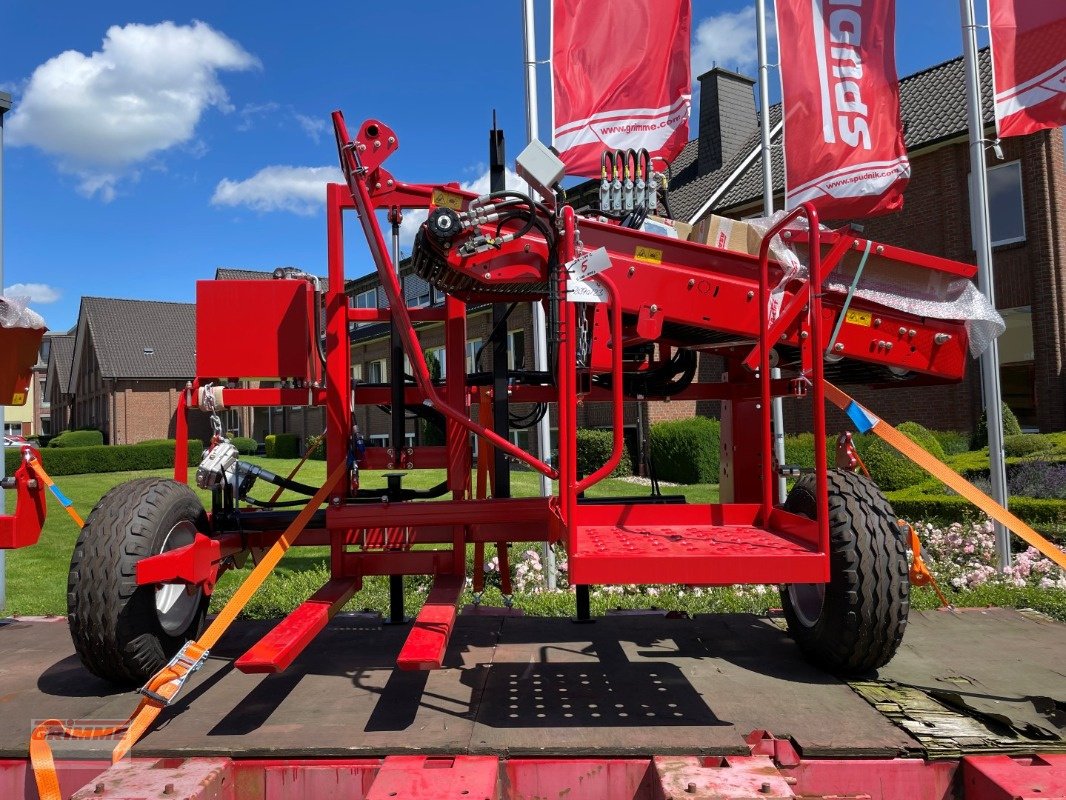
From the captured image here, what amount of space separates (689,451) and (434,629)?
46.6 ft

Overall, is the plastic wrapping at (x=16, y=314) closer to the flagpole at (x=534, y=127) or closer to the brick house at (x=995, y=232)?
the flagpole at (x=534, y=127)

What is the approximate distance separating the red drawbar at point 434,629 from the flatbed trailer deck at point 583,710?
0.25 metres

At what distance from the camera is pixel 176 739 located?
8.88ft

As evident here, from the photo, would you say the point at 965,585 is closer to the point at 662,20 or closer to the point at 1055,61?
the point at 1055,61

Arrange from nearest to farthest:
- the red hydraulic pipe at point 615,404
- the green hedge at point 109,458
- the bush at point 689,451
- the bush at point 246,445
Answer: the red hydraulic pipe at point 615,404 → the bush at point 689,451 → the green hedge at point 109,458 → the bush at point 246,445

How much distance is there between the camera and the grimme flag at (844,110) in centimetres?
699

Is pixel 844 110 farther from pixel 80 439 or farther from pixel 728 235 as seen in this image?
pixel 80 439

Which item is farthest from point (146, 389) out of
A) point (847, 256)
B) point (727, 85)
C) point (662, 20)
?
point (847, 256)

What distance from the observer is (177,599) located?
12.0 feet

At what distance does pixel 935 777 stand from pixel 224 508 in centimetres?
332

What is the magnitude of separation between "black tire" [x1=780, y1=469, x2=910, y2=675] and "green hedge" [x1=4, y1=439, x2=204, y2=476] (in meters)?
26.5

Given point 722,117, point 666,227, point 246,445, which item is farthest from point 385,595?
point 246,445

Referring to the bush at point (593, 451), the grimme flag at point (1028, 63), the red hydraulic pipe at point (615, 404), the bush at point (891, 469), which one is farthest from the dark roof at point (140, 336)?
the red hydraulic pipe at point (615, 404)

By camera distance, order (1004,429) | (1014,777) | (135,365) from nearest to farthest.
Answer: (1014,777), (1004,429), (135,365)
